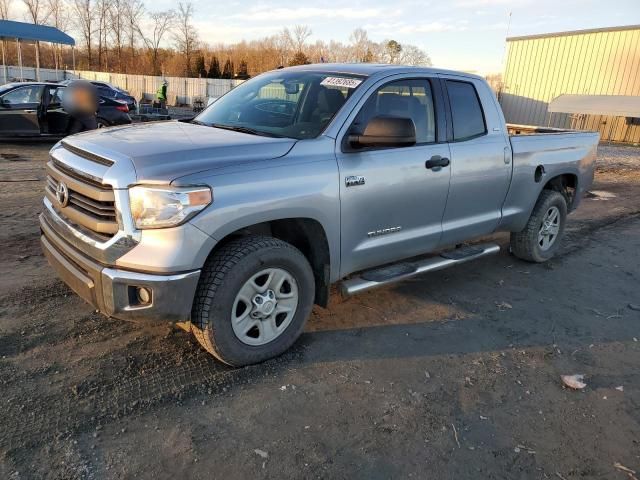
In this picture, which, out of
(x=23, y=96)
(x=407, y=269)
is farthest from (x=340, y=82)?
(x=23, y=96)

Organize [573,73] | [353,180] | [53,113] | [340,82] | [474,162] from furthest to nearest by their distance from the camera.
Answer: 1. [573,73]
2. [53,113]
3. [474,162]
4. [340,82]
5. [353,180]

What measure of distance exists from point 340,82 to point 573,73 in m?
28.2

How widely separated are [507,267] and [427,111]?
2364 mm

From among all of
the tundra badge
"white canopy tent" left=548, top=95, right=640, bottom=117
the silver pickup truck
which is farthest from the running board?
"white canopy tent" left=548, top=95, right=640, bottom=117

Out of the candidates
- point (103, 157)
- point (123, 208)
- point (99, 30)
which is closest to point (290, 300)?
point (123, 208)

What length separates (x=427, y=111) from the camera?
14.0 feet

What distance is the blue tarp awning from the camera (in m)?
Answer: 22.7

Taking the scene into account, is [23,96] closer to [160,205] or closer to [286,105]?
[286,105]

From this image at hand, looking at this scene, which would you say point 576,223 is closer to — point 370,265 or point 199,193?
point 370,265

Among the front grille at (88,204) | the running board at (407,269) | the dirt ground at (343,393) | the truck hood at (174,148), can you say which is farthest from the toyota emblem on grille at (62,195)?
the running board at (407,269)

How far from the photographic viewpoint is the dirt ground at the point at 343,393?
2.56 m

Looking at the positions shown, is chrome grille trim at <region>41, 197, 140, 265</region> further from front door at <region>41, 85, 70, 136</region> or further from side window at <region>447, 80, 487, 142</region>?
front door at <region>41, 85, 70, 136</region>

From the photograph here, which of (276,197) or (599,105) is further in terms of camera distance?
(599,105)

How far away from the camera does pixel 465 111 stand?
4582 millimetres
